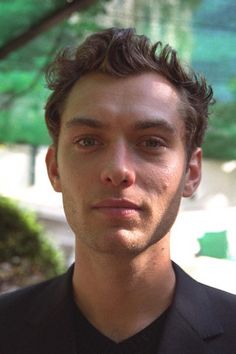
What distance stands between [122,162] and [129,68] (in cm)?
27

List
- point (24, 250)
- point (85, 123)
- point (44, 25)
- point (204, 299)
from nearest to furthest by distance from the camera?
point (85, 123), point (204, 299), point (44, 25), point (24, 250)

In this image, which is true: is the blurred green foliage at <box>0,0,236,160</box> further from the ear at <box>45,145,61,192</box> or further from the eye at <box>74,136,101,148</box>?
the eye at <box>74,136,101,148</box>

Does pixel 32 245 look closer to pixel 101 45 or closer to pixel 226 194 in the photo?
pixel 226 194

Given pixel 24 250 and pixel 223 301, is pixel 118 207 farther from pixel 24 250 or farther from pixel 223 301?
pixel 24 250

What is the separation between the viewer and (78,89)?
5.27ft

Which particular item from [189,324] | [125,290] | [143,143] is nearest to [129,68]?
[143,143]

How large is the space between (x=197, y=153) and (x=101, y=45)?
1.29 feet

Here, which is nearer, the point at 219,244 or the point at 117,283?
the point at 117,283

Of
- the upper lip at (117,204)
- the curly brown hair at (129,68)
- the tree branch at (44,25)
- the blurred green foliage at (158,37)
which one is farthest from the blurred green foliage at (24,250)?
the upper lip at (117,204)

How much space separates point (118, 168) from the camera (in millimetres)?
1415

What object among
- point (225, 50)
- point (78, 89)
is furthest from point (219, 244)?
point (78, 89)

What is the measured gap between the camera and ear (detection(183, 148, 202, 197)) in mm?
1643

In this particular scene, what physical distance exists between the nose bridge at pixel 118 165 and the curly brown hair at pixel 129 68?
0.66ft

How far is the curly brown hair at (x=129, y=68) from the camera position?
5.18 feet
